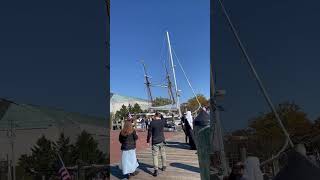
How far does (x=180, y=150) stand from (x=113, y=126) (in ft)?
3.38

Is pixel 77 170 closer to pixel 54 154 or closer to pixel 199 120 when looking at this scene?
pixel 199 120

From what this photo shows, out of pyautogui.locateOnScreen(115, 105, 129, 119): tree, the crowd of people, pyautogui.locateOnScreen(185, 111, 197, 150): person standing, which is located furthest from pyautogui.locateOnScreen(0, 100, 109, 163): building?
pyautogui.locateOnScreen(115, 105, 129, 119): tree

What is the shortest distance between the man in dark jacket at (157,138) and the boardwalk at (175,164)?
0.25ft

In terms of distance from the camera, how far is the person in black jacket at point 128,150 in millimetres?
5324

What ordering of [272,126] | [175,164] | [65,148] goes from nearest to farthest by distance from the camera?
[175,164], [65,148], [272,126]

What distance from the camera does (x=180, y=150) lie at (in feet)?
17.9

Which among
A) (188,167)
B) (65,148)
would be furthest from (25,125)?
(188,167)

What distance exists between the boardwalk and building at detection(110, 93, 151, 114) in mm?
741

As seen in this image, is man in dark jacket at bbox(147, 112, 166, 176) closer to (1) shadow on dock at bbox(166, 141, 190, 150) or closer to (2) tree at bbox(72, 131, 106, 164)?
(1) shadow on dock at bbox(166, 141, 190, 150)

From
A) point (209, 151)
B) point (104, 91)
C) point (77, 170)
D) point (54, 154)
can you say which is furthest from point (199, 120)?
point (54, 154)

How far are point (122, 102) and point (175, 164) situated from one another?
1.27 m

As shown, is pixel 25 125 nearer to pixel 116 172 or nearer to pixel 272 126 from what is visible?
pixel 272 126

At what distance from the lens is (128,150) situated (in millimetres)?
5625

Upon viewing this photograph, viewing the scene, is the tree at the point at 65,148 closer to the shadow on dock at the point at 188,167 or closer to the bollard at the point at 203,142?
the shadow on dock at the point at 188,167
